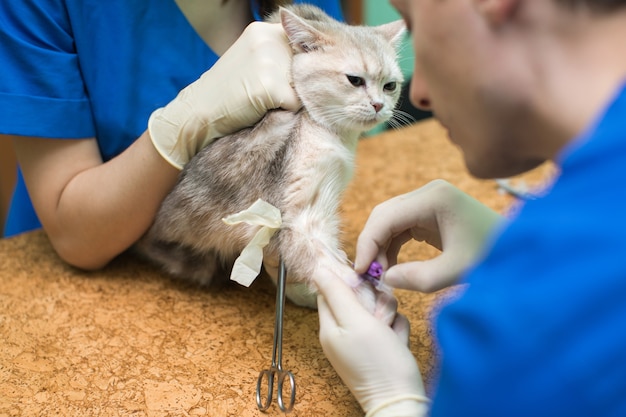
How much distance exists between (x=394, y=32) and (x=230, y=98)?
1.13 ft

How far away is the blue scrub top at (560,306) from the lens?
15.2 inches

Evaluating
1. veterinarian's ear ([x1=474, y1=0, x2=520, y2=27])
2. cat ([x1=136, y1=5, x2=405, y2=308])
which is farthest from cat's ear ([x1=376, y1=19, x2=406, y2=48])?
veterinarian's ear ([x1=474, y1=0, x2=520, y2=27])

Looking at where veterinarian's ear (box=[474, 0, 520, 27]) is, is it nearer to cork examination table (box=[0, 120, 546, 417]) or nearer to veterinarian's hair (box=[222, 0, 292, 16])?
cork examination table (box=[0, 120, 546, 417])

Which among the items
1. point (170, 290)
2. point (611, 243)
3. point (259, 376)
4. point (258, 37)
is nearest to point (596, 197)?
point (611, 243)

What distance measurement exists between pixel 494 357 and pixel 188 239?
67 cm

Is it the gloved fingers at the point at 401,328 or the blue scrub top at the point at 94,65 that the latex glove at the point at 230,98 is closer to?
the blue scrub top at the point at 94,65

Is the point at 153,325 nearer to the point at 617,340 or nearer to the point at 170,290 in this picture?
the point at 170,290

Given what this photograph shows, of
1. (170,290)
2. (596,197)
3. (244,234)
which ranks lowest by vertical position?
(170,290)

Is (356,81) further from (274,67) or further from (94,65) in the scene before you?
(94,65)

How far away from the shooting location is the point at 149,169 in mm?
953

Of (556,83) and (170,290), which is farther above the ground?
(556,83)

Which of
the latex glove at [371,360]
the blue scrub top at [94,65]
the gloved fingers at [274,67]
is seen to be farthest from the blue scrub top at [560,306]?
the blue scrub top at [94,65]

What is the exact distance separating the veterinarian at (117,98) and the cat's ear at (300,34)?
2cm

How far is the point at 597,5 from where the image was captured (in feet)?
1.49
